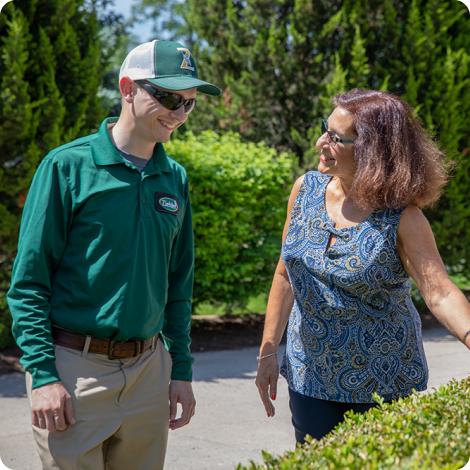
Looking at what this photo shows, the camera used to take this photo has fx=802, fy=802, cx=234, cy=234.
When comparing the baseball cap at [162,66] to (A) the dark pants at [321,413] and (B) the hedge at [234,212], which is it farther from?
(B) the hedge at [234,212]

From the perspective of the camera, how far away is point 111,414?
2.85 metres

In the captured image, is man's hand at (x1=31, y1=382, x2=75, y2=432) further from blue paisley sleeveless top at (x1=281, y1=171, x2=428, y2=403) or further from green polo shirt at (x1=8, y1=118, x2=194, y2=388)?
blue paisley sleeveless top at (x1=281, y1=171, x2=428, y2=403)

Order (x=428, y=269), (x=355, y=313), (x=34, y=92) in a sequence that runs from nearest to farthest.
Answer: (x=428, y=269), (x=355, y=313), (x=34, y=92)

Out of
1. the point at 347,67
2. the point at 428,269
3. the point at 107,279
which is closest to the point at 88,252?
the point at 107,279

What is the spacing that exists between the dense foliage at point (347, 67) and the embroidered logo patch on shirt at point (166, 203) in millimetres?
6929

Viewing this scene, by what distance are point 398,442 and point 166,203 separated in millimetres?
1218

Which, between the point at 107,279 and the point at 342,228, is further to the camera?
the point at 342,228

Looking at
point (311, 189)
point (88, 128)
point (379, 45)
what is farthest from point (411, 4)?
point (311, 189)

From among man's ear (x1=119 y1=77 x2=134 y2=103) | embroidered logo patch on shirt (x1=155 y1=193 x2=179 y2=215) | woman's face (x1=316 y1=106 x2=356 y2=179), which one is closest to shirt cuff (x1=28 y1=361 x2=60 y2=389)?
embroidered logo patch on shirt (x1=155 y1=193 x2=179 y2=215)

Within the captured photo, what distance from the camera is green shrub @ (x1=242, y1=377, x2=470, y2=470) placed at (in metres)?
2.19

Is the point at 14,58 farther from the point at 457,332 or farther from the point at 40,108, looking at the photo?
the point at 457,332

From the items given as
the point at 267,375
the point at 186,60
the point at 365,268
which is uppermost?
the point at 186,60

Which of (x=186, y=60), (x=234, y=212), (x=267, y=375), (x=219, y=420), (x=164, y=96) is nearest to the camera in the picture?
(x=164, y=96)

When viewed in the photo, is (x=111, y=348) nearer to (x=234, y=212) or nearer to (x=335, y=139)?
(x=335, y=139)
